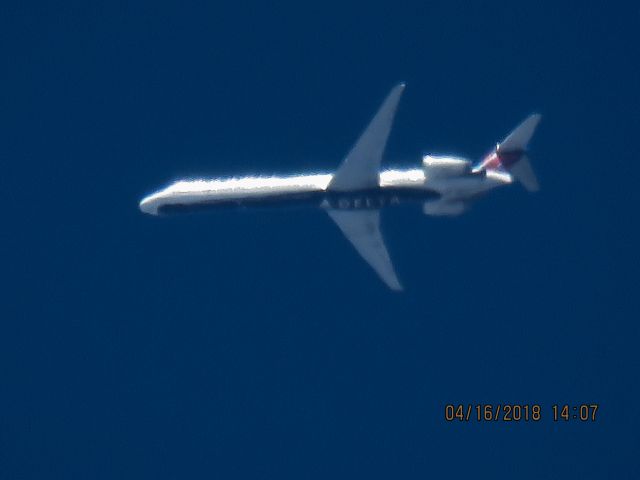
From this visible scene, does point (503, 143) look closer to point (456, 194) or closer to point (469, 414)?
point (456, 194)

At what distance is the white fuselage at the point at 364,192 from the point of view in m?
71.5

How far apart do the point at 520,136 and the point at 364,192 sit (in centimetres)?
1023

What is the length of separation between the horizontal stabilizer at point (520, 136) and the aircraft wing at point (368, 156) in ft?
25.0

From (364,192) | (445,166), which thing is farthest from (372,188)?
(445,166)

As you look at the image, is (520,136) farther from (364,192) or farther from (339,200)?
(339,200)

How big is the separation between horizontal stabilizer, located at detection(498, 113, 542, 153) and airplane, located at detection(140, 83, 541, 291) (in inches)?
2.4

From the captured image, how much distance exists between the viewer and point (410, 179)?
2835 inches

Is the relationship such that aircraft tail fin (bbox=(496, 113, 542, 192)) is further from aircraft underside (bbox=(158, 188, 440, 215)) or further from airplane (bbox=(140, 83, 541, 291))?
aircraft underside (bbox=(158, 188, 440, 215))

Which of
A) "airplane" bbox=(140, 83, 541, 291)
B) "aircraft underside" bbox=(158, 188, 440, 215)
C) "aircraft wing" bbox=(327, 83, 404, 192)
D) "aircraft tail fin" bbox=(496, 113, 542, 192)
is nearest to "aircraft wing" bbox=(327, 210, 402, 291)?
"airplane" bbox=(140, 83, 541, 291)

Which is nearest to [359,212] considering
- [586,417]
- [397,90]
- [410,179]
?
[410,179]

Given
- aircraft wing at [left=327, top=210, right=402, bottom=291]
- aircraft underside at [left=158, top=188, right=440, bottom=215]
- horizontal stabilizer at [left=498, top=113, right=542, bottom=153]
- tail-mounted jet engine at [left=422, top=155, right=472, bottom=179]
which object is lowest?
aircraft wing at [left=327, top=210, right=402, bottom=291]

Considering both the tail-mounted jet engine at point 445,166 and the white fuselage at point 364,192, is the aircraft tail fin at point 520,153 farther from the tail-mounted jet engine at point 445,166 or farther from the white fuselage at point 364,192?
the tail-mounted jet engine at point 445,166

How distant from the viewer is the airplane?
234 ft

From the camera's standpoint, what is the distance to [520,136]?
71.2m
